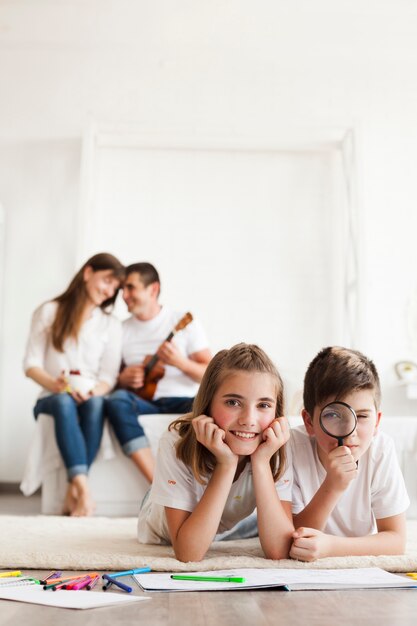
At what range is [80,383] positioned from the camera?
3137 millimetres

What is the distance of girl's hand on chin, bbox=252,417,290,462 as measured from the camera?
151 cm

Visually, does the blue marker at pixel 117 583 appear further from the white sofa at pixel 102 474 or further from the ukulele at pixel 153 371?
the ukulele at pixel 153 371

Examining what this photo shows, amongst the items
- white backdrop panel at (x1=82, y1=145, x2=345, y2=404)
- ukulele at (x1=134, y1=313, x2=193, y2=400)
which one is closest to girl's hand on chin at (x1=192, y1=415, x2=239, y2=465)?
ukulele at (x1=134, y1=313, x2=193, y2=400)

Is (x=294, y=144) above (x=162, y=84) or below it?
below

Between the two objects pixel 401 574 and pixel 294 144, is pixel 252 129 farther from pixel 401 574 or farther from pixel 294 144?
pixel 401 574

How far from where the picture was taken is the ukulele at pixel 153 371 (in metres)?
3.27

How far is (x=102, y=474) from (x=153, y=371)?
49cm

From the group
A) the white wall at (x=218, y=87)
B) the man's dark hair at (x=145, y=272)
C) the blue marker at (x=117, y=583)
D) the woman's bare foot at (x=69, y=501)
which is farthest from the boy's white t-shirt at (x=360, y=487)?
the white wall at (x=218, y=87)

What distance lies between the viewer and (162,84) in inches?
172

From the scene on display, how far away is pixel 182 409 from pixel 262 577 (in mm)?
1891

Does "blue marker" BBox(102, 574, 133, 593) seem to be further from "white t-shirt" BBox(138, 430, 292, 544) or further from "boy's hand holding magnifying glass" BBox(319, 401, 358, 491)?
"boy's hand holding magnifying glass" BBox(319, 401, 358, 491)

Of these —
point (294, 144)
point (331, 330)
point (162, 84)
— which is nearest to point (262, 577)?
point (331, 330)

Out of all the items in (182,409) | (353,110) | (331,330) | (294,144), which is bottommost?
(182,409)

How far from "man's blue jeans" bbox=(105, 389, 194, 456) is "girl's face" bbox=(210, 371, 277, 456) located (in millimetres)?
1476
